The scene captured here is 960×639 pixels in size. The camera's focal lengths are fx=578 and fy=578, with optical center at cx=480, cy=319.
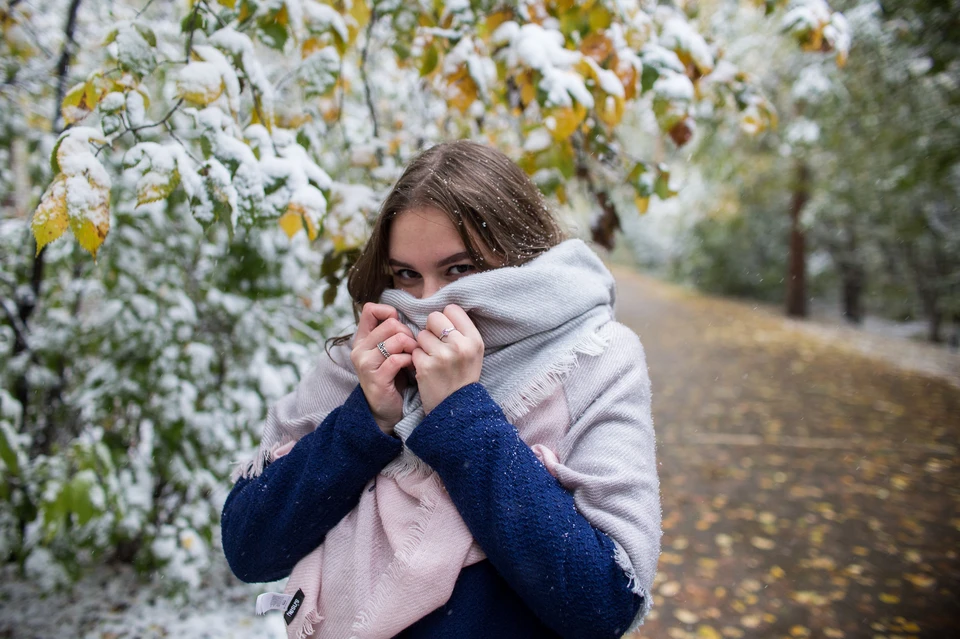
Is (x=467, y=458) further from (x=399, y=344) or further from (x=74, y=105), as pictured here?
(x=74, y=105)

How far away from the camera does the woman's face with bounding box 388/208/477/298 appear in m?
1.28

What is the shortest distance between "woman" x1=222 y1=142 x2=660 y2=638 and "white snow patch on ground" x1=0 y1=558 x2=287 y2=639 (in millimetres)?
2138

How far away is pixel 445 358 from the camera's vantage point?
1102mm

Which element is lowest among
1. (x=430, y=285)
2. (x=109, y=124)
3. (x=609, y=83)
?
(x=430, y=285)

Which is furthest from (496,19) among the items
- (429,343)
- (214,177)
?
(429,343)

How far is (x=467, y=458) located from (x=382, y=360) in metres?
0.27

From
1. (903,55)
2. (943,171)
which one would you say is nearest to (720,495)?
(943,171)

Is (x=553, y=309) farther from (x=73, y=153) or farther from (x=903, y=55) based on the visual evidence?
(x=903, y=55)

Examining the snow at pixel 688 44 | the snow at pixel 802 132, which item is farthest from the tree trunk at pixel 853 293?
the snow at pixel 688 44

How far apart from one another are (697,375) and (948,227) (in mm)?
4602

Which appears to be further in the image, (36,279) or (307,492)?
(36,279)

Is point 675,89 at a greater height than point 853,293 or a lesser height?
greater

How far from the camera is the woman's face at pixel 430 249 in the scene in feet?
4.20

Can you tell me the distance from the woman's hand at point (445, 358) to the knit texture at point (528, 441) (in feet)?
0.24
